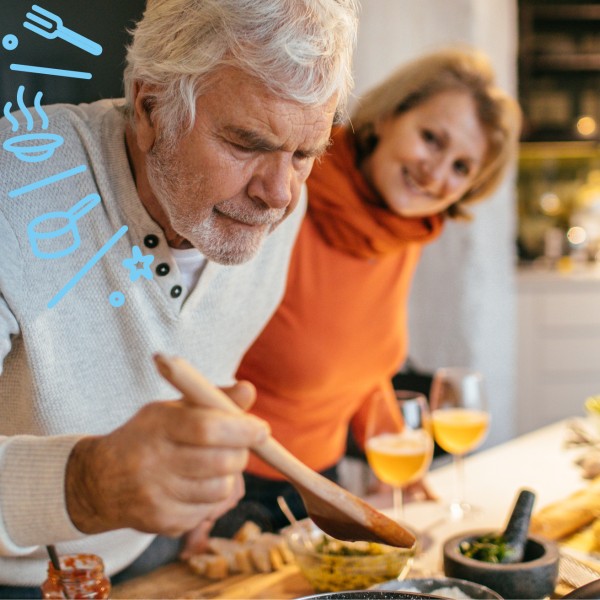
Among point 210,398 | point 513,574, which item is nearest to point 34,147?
point 210,398

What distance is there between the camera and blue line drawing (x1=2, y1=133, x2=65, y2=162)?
72 cm

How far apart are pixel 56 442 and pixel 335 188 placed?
82 cm

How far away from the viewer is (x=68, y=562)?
2.37 feet

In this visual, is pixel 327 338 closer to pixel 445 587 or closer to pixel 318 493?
pixel 445 587

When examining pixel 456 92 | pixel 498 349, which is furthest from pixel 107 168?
pixel 498 349

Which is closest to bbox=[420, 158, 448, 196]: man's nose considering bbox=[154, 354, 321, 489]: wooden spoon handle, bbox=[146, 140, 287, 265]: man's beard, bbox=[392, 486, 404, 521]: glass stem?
bbox=[392, 486, 404, 521]: glass stem

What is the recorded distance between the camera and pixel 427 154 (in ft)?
4.40

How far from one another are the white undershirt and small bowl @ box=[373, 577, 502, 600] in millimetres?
356

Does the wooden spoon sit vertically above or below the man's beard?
below

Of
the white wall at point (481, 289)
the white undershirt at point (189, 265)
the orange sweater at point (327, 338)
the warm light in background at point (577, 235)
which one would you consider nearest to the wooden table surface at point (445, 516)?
the orange sweater at point (327, 338)

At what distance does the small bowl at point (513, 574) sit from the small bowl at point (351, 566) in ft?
0.17

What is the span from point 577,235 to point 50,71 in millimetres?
3603

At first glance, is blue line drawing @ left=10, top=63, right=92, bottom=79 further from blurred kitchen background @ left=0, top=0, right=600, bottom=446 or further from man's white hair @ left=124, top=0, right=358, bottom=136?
blurred kitchen background @ left=0, top=0, right=600, bottom=446

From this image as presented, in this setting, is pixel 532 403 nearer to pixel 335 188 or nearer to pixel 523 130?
pixel 523 130
